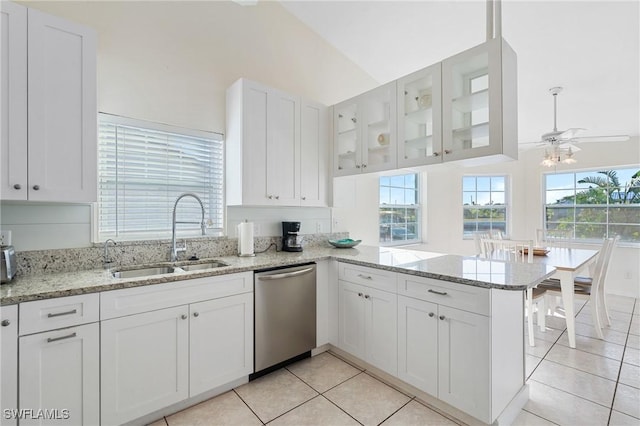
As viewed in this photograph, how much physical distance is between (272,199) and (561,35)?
114 inches

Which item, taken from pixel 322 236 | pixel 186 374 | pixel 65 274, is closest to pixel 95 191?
pixel 65 274

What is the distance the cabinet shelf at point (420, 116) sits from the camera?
2.40 m

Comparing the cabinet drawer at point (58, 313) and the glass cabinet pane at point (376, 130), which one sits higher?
the glass cabinet pane at point (376, 130)

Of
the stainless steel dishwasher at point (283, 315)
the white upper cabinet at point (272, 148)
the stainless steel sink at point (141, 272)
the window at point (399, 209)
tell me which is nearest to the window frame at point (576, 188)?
the window at point (399, 209)

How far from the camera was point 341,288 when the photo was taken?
2.43 metres

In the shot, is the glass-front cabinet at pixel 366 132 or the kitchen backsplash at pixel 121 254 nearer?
the kitchen backsplash at pixel 121 254

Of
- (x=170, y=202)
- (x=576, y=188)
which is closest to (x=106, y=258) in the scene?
(x=170, y=202)

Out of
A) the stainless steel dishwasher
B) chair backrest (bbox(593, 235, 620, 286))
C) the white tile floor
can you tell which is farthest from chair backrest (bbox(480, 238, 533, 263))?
the stainless steel dishwasher

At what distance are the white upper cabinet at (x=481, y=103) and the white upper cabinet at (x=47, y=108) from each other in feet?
7.77

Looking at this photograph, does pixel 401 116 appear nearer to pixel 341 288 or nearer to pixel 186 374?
pixel 341 288

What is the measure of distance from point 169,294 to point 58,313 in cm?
49

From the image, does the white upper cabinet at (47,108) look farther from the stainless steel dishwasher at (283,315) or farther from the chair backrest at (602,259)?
the chair backrest at (602,259)

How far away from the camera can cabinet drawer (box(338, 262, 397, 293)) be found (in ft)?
6.69

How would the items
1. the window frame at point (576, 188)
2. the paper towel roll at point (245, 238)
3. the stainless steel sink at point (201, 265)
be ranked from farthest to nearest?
1. the window frame at point (576, 188)
2. the paper towel roll at point (245, 238)
3. the stainless steel sink at point (201, 265)
